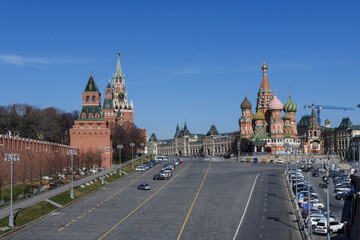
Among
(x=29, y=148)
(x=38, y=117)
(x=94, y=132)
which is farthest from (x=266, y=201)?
(x=38, y=117)

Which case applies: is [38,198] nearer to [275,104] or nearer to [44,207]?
[44,207]

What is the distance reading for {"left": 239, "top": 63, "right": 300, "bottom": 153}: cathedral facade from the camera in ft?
538

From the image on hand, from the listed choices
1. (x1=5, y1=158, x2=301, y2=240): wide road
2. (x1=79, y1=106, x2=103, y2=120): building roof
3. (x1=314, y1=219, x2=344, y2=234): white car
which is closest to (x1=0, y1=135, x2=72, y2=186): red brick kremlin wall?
(x1=5, y1=158, x2=301, y2=240): wide road

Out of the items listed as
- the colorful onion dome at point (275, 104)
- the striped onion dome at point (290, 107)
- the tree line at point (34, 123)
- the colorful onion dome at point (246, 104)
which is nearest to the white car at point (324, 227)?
the tree line at point (34, 123)

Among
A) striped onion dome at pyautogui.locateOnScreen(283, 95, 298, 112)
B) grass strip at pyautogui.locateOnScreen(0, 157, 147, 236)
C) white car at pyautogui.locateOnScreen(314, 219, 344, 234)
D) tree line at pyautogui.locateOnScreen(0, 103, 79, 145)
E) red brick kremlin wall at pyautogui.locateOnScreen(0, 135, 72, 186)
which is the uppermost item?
striped onion dome at pyautogui.locateOnScreen(283, 95, 298, 112)

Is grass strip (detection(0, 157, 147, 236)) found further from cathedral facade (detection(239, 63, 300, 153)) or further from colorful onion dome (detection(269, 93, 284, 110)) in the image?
colorful onion dome (detection(269, 93, 284, 110))

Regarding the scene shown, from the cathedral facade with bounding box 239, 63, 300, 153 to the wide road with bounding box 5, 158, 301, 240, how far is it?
7959 centimetres

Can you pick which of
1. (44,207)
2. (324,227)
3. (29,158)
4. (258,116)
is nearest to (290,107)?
(258,116)

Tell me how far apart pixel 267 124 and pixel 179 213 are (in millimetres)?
119225

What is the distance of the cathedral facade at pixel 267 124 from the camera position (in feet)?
538

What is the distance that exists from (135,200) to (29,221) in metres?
16.6

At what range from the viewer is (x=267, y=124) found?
17175 cm

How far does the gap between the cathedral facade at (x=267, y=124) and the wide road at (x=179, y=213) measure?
79.6 m

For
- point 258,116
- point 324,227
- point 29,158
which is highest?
point 258,116
